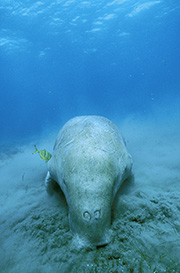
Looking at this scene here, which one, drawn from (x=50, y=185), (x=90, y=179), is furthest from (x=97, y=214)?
(x=50, y=185)

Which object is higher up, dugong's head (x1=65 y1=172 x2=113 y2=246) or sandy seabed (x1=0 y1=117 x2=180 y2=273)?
dugong's head (x1=65 y1=172 x2=113 y2=246)

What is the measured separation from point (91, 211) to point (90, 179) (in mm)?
406

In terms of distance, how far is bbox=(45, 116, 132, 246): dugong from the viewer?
2.20 meters

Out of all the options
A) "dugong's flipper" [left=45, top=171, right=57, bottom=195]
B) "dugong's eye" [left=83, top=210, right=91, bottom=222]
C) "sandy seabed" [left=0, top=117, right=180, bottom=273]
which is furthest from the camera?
"dugong's flipper" [left=45, top=171, right=57, bottom=195]

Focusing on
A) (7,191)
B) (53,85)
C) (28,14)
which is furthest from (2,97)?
(7,191)

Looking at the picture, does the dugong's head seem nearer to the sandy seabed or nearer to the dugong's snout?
the dugong's snout

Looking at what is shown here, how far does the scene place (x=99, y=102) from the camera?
9875 cm

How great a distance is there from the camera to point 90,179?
2387 mm

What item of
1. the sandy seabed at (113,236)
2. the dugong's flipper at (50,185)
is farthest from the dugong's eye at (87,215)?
the dugong's flipper at (50,185)

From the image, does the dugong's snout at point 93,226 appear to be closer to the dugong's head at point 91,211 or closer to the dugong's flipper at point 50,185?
the dugong's head at point 91,211

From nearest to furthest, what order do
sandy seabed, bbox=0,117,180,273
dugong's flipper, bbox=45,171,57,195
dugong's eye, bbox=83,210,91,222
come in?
sandy seabed, bbox=0,117,180,273, dugong's eye, bbox=83,210,91,222, dugong's flipper, bbox=45,171,57,195

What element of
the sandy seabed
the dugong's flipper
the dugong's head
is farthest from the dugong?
the dugong's flipper

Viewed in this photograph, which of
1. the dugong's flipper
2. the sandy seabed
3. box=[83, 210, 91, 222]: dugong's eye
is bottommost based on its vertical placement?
the sandy seabed

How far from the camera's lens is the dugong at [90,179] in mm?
2201
